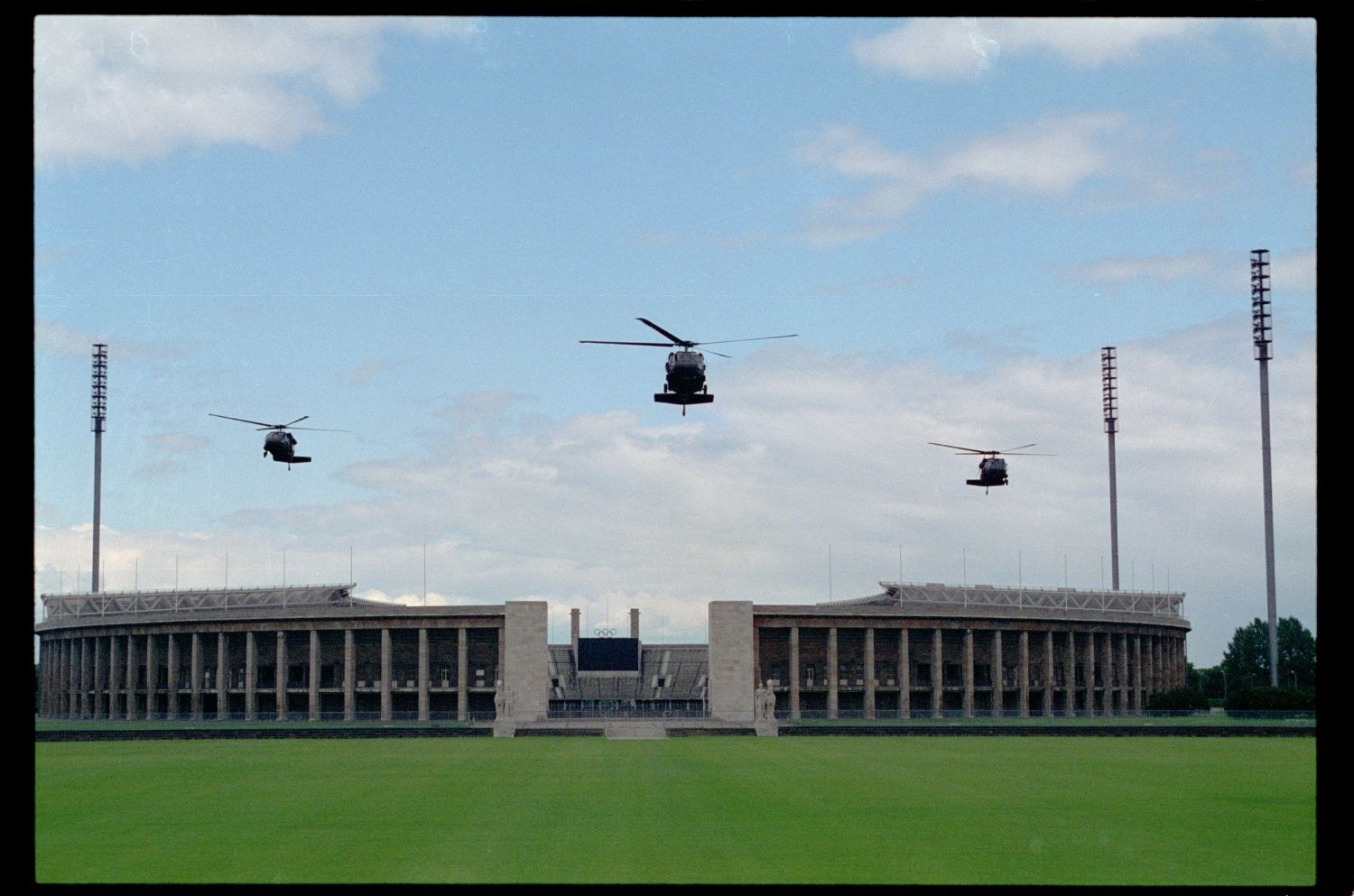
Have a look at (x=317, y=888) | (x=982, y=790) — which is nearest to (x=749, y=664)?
(x=982, y=790)

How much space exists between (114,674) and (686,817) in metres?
91.5

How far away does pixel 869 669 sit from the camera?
4257 inches

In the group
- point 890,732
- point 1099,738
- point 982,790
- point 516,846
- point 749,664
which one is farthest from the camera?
point 749,664

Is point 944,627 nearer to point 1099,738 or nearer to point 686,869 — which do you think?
point 1099,738

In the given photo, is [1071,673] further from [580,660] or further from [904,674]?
[580,660]

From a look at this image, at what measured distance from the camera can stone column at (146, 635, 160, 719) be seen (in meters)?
111

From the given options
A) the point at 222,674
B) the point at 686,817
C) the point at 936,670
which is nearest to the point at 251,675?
the point at 222,674

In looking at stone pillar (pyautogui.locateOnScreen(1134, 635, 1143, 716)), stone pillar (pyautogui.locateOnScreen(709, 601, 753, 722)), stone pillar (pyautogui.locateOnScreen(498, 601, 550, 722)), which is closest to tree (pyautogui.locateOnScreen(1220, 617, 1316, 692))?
stone pillar (pyautogui.locateOnScreen(1134, 635, 1143, 716))

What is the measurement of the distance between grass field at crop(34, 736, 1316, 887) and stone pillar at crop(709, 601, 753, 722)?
4534 centimetres

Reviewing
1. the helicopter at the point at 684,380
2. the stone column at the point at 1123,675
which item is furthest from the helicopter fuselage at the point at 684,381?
the stone column at the point at 1123,675
